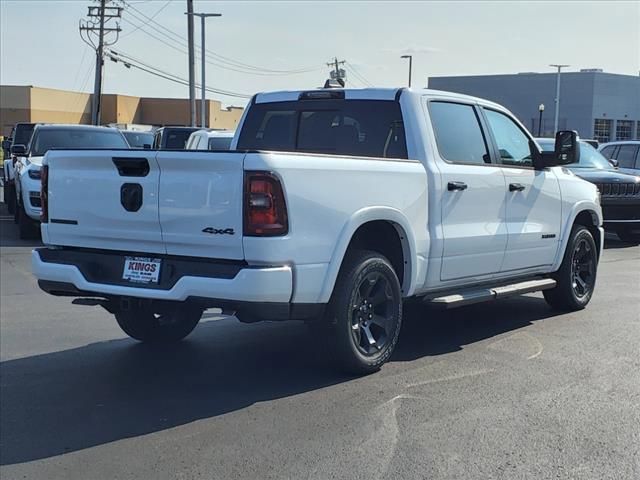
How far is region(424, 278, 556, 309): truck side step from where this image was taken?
633 centimetres

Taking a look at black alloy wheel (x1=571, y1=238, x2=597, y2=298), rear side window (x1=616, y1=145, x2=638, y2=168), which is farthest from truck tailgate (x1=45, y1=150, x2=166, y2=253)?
rear side window (x1=616, y1=145, x2=638, y2=168)

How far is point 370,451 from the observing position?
14.7ft

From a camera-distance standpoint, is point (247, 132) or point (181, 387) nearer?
point (181, 387)

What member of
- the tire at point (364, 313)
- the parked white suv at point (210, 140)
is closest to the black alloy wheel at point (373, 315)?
the tire at point (364, 313)

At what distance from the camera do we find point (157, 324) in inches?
272

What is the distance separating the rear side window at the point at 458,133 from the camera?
21.6 ft

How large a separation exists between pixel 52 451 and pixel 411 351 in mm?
3059

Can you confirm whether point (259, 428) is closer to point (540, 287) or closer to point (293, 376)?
point (293, 376)

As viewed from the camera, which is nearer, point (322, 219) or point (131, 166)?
point (322, 219)

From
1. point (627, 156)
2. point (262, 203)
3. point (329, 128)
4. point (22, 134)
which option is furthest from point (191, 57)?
point (262, 203)

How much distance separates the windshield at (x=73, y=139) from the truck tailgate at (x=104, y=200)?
30.9 feet

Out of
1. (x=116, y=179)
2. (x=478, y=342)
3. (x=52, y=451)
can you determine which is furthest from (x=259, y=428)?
(x=478, y=342)

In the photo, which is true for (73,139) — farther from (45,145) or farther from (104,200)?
(104,200)

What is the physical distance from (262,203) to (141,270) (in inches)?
41.8
